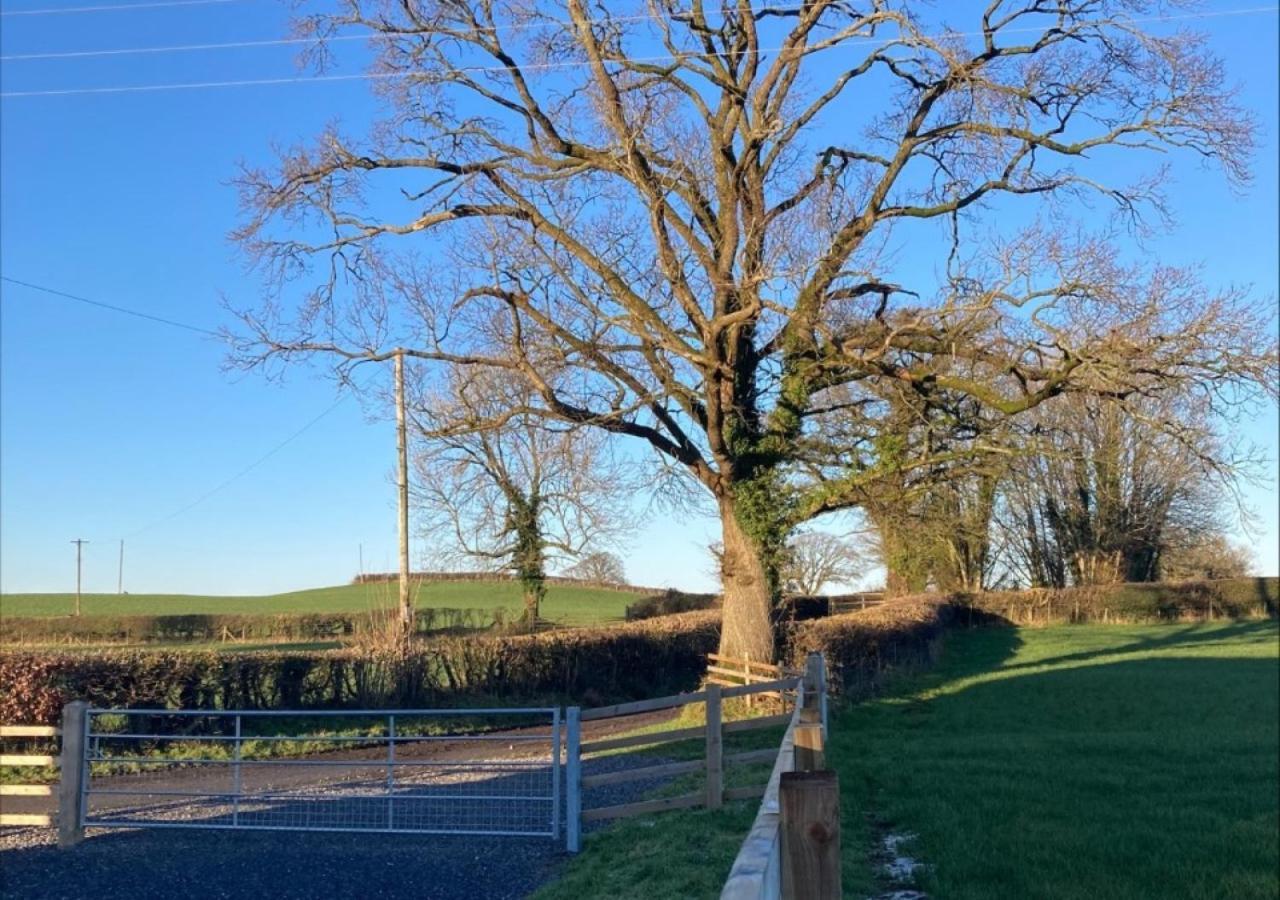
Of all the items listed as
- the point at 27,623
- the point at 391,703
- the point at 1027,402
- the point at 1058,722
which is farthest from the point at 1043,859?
the point at 27,623

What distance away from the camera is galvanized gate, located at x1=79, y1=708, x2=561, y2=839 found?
11195 mm

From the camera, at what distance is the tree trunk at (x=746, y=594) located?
19828 millimetres

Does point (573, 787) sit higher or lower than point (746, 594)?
lower

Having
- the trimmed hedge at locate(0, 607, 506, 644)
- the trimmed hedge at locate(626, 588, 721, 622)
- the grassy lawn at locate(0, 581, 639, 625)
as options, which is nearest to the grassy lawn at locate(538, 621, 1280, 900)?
the trimmed hedge at locate(626, 588, 721, 622)

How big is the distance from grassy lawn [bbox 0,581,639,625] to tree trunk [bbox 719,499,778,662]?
3184 centimetres

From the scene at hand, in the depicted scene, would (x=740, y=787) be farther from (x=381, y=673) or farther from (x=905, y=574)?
(x=905, y=574)

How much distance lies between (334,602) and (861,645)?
1832 inches

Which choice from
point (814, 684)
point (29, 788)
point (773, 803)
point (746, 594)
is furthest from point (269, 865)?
point (746, 594)

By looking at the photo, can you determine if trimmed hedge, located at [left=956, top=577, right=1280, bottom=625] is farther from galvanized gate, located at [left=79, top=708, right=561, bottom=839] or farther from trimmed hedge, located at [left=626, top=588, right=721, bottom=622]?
galvanized gate, located at [left=79, top=708, right=561, bottom=839]

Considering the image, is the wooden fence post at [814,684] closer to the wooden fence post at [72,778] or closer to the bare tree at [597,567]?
the wooden fence post at [72,778]

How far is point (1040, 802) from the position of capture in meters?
11.4

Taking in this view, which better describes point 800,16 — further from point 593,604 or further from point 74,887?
point 593,604

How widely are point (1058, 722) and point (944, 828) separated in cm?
1091

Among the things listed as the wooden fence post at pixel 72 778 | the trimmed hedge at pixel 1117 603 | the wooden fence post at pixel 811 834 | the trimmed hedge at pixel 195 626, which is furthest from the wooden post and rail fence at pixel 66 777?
the trimmed hedge at pixel 1117 603
